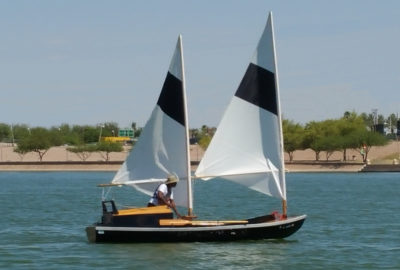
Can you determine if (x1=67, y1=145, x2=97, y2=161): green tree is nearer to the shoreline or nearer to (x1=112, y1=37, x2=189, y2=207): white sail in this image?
the shoreline

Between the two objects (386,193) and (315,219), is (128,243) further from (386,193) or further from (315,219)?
(386,193)

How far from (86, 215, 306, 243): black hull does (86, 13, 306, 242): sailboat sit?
40 mm

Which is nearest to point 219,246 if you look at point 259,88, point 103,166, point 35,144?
point 259,88

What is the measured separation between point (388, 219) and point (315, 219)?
3.07 meters

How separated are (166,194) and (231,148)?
→ 2645 millimetres

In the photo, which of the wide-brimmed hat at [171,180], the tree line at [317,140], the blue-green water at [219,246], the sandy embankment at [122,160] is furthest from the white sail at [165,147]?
the tree line at [317,140]

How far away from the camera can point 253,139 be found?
33.8 meters

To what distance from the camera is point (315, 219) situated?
152 feet

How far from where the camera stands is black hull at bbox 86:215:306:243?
31922mm

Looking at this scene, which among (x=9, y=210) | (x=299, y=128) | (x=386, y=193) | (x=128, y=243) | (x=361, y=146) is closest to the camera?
(x=128, y=243)

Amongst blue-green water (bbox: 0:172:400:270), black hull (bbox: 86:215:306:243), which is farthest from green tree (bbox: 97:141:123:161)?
black hull (bbox: 86:215:306:243)

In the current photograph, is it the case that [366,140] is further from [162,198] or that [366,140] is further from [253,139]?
[162,198]

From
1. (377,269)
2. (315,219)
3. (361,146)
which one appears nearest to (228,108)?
(377,269)

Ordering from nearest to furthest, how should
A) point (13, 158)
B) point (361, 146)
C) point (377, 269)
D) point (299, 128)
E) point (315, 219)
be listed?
1. point (377, 269)
2. point (315, 219)
3. point (361, 146)
4. point (299, 128)
5. point (13, 158)
